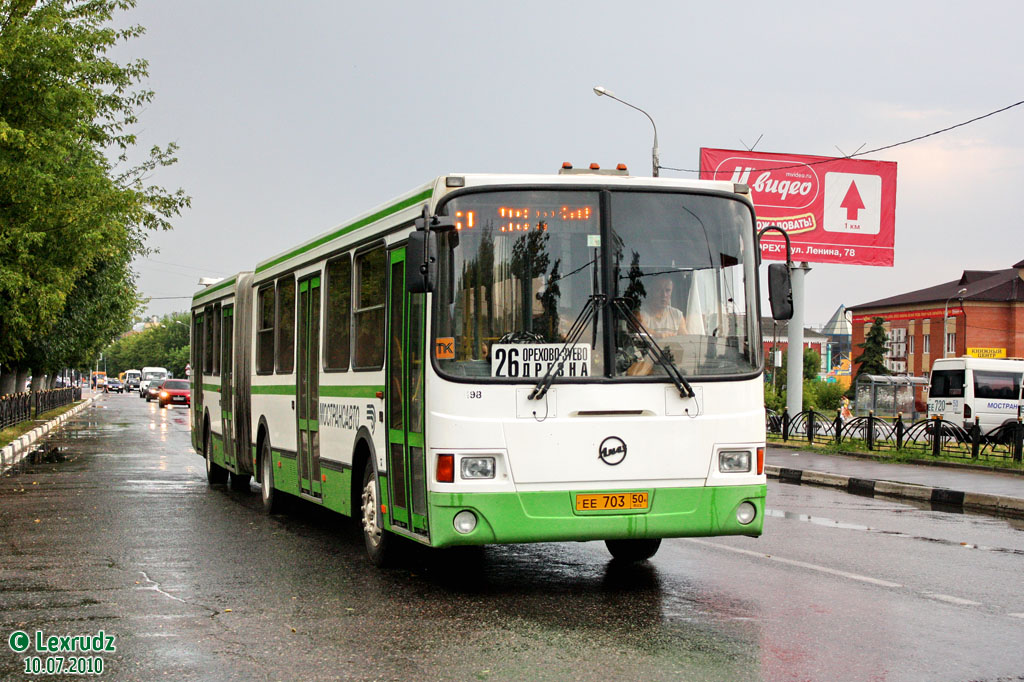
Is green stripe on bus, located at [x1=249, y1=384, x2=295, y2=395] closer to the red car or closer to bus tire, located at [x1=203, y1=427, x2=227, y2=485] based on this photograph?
bus tire, located at [x1=203, y1=427, x2=227, y2=485]

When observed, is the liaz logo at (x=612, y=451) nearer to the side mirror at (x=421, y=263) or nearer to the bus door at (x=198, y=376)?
the side mirror at (x=421, y=263)

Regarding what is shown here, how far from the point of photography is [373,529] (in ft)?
30.8

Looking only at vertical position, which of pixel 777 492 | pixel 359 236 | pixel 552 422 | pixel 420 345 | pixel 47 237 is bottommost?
pixel 777 492

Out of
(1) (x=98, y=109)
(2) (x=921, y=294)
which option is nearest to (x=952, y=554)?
(1) (x=98, y=109)

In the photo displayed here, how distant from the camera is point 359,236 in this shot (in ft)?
32.6

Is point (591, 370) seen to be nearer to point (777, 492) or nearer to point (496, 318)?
point (496, 318)

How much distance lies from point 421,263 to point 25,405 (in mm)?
33360

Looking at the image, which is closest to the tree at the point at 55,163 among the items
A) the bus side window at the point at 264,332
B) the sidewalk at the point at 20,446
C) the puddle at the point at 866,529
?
the sidewalk at the point at 20,446

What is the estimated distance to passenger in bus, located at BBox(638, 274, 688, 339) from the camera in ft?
26.2

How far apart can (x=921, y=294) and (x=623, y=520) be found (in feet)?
296

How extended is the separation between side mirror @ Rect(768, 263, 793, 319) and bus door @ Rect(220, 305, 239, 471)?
8.80 meters

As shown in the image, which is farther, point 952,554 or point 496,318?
point 952,554

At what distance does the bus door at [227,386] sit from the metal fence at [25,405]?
693 inches

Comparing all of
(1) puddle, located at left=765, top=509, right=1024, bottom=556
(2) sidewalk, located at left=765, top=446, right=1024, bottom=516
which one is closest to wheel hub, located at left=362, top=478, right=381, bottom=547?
(1) puddle, located at left=765, top=509, right=1024, bottom=556
